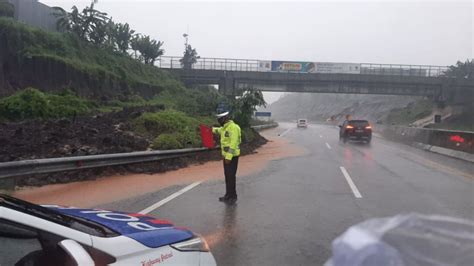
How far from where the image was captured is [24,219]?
9.73 ft

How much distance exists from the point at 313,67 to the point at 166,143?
52206 millimetres

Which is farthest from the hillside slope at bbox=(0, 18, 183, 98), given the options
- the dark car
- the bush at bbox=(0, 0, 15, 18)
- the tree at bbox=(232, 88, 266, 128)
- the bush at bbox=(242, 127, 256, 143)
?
the dark car

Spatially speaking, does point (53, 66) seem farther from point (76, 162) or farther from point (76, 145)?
point (76, 162)

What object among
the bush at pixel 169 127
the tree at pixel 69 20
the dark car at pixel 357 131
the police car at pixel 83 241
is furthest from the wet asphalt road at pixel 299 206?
the tree at pixel 69 20

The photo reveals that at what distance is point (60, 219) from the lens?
11.2 feet

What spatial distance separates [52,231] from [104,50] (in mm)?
44554

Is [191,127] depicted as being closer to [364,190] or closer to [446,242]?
[364,190]

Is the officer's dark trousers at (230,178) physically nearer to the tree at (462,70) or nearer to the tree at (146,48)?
the tree at (146,48)

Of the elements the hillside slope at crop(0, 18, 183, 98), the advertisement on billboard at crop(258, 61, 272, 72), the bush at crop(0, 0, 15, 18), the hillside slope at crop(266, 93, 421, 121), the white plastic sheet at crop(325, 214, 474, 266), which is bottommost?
the hillside slope at crop(266, 93, 421, 121)

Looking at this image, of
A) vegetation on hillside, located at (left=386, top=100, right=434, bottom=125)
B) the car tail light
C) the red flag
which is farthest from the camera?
vegetation on hillside, located at (left=386, top=100, right=434, bottom=125)

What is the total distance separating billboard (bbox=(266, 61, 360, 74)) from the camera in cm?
6569

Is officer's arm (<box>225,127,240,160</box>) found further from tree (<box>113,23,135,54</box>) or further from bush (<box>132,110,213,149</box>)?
tree (<box>113,23,135,54</box>)

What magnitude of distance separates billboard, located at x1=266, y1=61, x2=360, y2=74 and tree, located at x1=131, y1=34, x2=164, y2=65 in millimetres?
14998

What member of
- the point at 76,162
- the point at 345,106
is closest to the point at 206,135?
the point at 76,162
